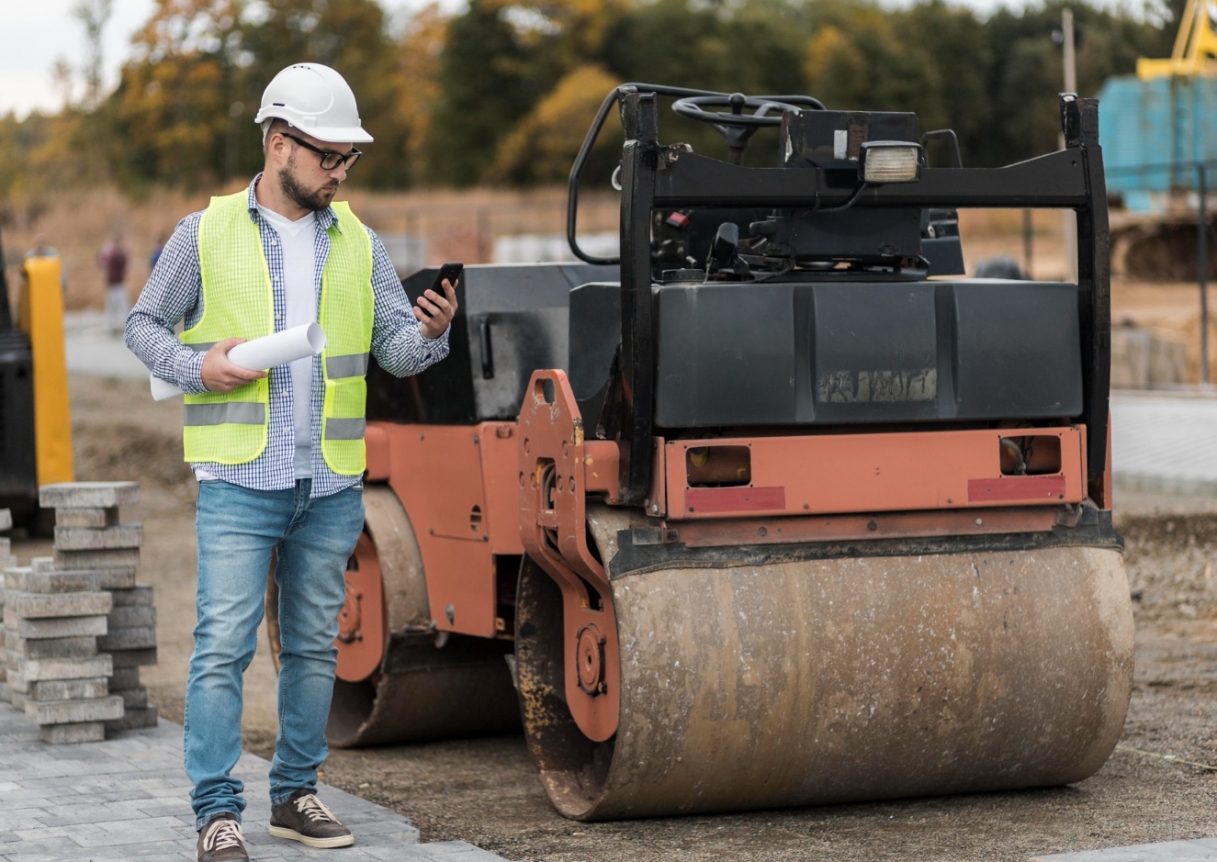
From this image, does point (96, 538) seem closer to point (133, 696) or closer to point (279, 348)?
point (133, 696)

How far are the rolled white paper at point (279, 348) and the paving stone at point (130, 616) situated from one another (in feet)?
7.11

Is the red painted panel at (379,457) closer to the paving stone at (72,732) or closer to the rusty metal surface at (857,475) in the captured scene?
the paving stone at (72,732)

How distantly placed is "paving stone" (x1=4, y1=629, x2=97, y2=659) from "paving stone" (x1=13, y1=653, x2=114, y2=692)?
0.09ft

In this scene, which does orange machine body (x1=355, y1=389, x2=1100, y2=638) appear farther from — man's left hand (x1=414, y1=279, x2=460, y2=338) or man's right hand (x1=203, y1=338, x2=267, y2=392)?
man's right hand (x1=203, y1=338, x2=267, y2=392)

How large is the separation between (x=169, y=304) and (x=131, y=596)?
2.05 metres

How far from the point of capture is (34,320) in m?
11.2

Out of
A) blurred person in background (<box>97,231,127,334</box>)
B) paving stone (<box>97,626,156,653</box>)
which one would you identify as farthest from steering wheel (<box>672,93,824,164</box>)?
blurred person in background (<box>97,231,127,334</box>)

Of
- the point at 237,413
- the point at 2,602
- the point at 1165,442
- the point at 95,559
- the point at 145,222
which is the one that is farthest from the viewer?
the point at 145,222

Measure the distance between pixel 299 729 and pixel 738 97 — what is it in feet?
8.11

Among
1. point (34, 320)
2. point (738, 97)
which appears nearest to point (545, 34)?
point (34, 320)

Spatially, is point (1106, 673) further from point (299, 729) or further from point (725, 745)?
point (299, 729)

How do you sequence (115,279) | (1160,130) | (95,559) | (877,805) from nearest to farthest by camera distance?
(877,805)
(95,559)
(1160,130)
(115,279)

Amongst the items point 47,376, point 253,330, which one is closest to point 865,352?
point 253,330

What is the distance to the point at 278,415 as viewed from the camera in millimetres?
4449
